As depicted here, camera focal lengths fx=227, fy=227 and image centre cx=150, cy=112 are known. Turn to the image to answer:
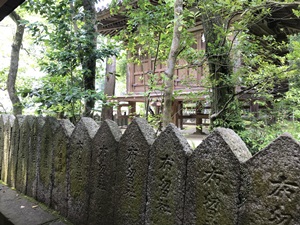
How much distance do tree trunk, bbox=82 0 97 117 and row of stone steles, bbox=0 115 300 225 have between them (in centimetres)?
73

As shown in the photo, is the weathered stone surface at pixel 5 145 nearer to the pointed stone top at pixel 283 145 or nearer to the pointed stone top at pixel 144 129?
the pointed stone top at pixel 144 129

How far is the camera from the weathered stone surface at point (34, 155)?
7.47ft

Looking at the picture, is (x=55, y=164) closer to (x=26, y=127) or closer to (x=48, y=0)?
(x=26, y=127)

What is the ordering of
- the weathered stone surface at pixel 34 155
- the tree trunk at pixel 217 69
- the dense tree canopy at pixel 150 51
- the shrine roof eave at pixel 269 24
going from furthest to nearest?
the shrine roof eave at pixel 269 24
the tree trunk at pixel 217 69
the dense tree canopy at pixel 150 51
the weathered stone surface at pixel 34 155

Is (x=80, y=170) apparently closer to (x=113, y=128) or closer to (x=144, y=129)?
(x=113, y=128)

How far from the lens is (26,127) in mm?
2479

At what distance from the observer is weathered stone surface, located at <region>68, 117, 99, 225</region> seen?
5.75ft

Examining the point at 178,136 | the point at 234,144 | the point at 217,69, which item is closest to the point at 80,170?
the point at 178,136

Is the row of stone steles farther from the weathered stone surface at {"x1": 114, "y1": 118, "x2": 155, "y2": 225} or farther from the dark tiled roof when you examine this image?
the dark tiled roof

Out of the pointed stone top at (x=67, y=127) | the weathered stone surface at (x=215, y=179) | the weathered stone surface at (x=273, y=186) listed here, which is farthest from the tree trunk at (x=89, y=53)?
the weathered stone surface at (x=273, y=186)

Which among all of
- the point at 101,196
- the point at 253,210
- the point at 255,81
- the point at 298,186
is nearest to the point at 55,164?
the point at 101,196

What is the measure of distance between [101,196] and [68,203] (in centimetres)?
43

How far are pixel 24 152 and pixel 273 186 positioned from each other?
8.01ft

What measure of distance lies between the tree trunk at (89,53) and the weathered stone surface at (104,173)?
0.92 metres
